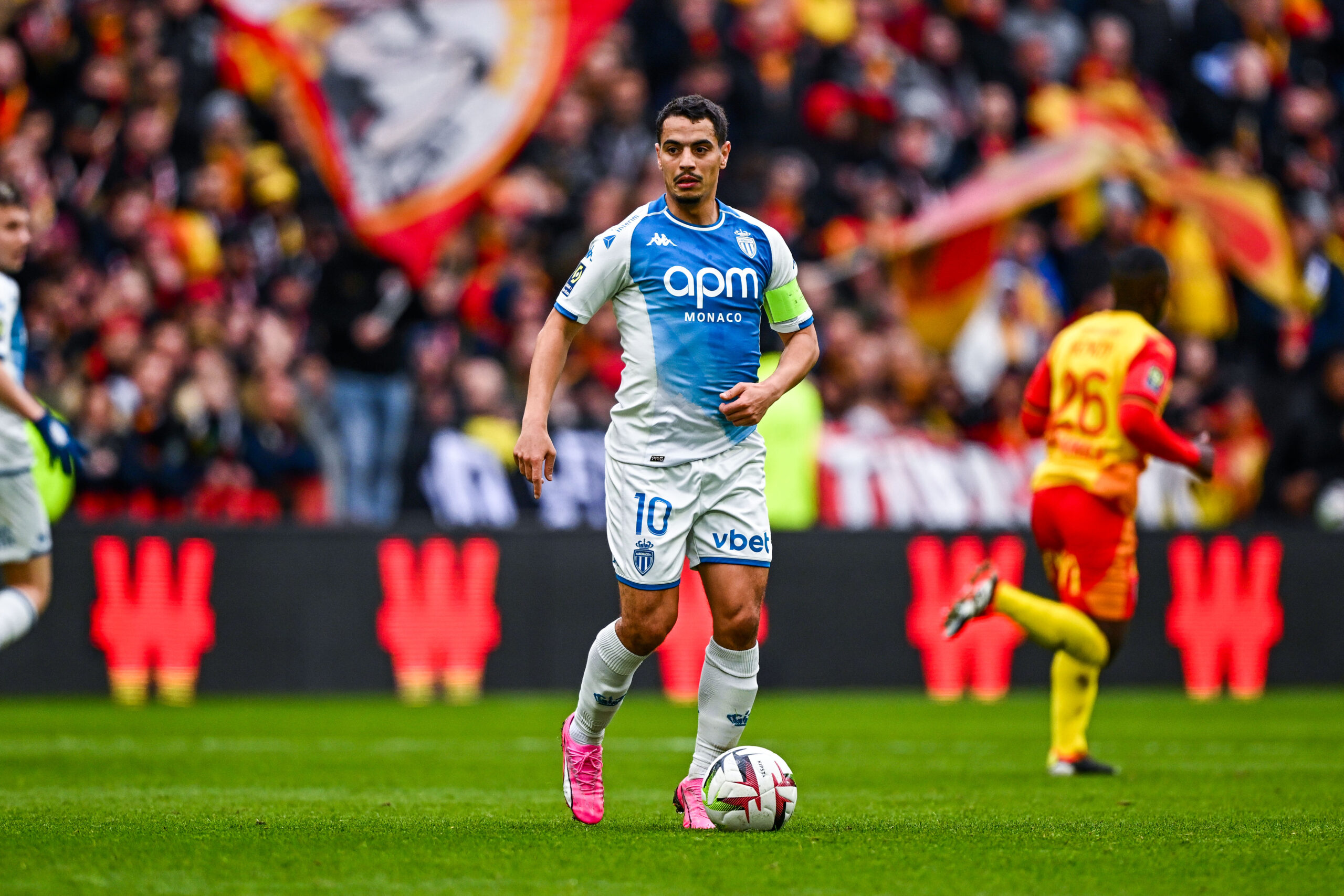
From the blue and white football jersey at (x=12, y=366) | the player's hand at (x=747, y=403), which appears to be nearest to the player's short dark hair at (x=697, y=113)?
the player's hand at (x=747, y=403)

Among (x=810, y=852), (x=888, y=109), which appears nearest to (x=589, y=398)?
(x=888, y=109)

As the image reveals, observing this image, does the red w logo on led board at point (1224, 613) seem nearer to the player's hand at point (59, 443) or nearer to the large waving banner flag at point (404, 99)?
the large waving banner flag at point (404, 99)

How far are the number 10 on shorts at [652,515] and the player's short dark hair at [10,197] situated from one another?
12.8ft

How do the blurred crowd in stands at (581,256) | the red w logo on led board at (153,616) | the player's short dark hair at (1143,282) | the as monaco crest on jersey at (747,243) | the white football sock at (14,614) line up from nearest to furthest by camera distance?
the as monaco crest on jersey at (747,243) < the white football sock at (14,614) < the player's short dark hair at (1143,282) < the red w logo on led board at (153,616) < the blurred crowd in stands at (581,256)

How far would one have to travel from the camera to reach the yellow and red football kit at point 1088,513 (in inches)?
324

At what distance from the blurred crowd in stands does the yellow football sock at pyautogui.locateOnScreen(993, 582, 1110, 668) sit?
449 centimetres

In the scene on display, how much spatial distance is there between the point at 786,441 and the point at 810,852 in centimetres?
773

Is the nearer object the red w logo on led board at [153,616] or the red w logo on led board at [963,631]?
the red w logo on led board at [153,616]

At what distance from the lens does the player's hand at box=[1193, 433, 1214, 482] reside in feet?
26.3

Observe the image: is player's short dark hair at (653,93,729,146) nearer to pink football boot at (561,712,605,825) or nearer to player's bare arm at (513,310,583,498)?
player's bare arm at (513,310,583,498)

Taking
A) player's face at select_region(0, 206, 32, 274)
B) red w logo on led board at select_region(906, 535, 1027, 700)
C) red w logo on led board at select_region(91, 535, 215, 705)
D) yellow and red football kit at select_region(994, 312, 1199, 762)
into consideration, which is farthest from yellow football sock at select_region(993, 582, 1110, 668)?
red w logo on led board at select_region(91, 535, 215, 705)

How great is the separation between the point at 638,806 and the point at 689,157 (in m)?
2.45

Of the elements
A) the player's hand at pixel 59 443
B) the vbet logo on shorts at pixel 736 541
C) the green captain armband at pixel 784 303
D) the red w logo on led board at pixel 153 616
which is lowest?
the red w logo on led board at pixel 153 616

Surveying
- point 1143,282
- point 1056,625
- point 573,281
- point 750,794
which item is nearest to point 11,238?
point 573,281
